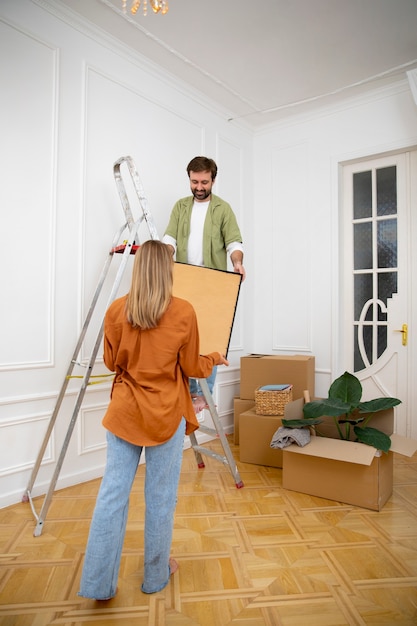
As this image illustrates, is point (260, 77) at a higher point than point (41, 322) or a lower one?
higher

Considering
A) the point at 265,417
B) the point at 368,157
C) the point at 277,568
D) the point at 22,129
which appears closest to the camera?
the point at 277,568

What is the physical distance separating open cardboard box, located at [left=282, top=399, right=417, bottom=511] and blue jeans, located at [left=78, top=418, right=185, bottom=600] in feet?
3.69

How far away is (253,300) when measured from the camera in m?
4.47

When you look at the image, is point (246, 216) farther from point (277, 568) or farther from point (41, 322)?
point (277, 568)

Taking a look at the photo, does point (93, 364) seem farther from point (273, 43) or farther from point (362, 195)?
point (362, 195)

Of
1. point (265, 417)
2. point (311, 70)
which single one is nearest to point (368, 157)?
point (311, 70)

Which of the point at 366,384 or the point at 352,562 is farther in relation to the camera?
the point at 366,384

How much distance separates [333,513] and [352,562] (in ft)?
1.59

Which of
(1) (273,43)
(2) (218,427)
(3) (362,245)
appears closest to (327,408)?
(2) (218,427)

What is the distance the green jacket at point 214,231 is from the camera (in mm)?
2893

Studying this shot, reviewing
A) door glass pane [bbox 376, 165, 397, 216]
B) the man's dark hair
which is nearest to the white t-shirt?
the man's dark hair

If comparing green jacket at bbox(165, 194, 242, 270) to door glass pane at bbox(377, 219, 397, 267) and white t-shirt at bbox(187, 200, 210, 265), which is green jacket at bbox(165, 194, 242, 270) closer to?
white t-shirt at bbox(187, 200, 210, 265)

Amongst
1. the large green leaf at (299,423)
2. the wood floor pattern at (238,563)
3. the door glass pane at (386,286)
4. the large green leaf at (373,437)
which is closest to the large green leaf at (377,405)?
the large green leaf at (373,437)

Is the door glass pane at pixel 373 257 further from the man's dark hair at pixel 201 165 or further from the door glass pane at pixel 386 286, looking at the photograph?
the man's dark hair at pixel 201 165
